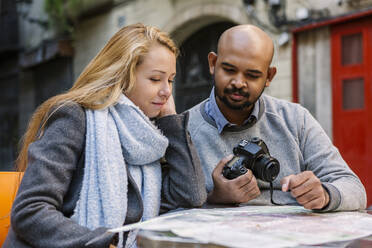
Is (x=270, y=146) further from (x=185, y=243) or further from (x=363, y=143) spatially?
(x=363, y=143)

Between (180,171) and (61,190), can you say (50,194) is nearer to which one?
(61,190)

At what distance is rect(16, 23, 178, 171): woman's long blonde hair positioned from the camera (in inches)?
64.9

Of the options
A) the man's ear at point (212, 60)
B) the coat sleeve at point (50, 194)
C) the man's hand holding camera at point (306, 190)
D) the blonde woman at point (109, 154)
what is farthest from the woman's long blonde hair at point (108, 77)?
the man's hand holding camera at point (306, 190)

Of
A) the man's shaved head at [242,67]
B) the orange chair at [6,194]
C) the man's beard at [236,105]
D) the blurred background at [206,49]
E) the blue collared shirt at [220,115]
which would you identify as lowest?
the orange chair at [6,194]

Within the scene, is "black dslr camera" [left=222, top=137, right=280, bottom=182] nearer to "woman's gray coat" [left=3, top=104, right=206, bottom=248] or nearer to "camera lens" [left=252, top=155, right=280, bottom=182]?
"camera lens" [left=252, top=155, right=280, bottom=182]

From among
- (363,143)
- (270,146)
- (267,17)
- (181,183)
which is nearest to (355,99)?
(363,143)

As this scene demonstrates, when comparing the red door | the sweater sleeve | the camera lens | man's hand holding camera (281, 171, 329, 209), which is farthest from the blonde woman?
the red door

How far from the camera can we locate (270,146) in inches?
83.0

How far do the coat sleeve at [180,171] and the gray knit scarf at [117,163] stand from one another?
0.07 m

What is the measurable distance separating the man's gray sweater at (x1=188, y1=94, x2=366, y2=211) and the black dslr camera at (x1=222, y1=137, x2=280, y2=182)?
33cm

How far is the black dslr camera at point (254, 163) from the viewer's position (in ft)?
5.51

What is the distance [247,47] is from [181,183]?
62 centimetres

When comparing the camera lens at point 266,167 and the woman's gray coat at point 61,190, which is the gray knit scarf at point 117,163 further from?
the camera lens at point 266,167

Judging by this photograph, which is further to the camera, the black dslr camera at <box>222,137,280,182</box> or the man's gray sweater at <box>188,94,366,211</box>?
the man's gray sweater at <box>188,94,366,211</box>
